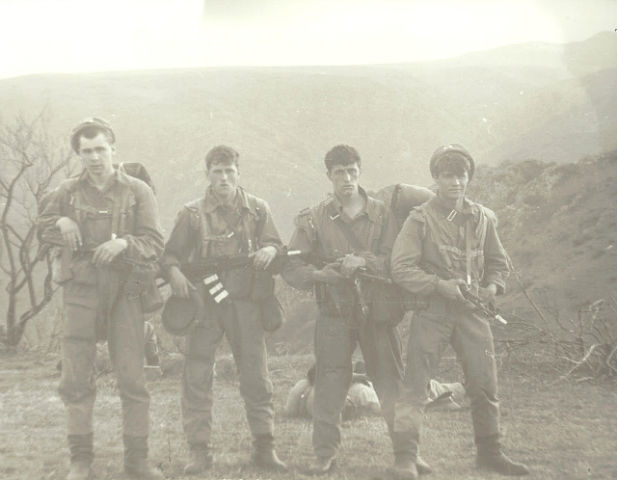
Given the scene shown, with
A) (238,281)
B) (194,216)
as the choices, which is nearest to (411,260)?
(238,281)

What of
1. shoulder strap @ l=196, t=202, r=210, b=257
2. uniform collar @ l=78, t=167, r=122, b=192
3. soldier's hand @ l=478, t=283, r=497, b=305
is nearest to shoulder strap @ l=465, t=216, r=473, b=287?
soldier's hand @ l=478, t=283, r=497, b=305

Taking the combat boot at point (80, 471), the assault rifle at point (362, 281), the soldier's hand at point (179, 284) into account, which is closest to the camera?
the combat boot at point (80, 471)

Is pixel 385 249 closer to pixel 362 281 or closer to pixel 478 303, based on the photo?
pixel 362 281

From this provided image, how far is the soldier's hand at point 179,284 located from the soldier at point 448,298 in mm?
1444

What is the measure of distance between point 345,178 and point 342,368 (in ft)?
4.38

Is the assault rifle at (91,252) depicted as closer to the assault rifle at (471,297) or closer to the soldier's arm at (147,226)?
the soldier's arm at (147,226)

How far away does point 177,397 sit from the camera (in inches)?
365

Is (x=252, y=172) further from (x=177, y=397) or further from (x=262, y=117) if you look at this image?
(x=177, y=397)

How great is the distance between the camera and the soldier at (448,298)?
187 inches

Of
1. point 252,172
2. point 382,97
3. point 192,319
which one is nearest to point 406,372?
point 192,319

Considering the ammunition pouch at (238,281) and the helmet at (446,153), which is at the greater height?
the helmet at (446,153)

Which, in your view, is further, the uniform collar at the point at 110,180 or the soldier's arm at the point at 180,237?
the soldier's arm at the point at 180,237

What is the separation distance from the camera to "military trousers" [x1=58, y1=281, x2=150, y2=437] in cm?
471

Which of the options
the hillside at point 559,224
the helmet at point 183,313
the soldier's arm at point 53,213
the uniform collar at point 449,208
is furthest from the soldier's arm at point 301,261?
the hillside at point 559,224
